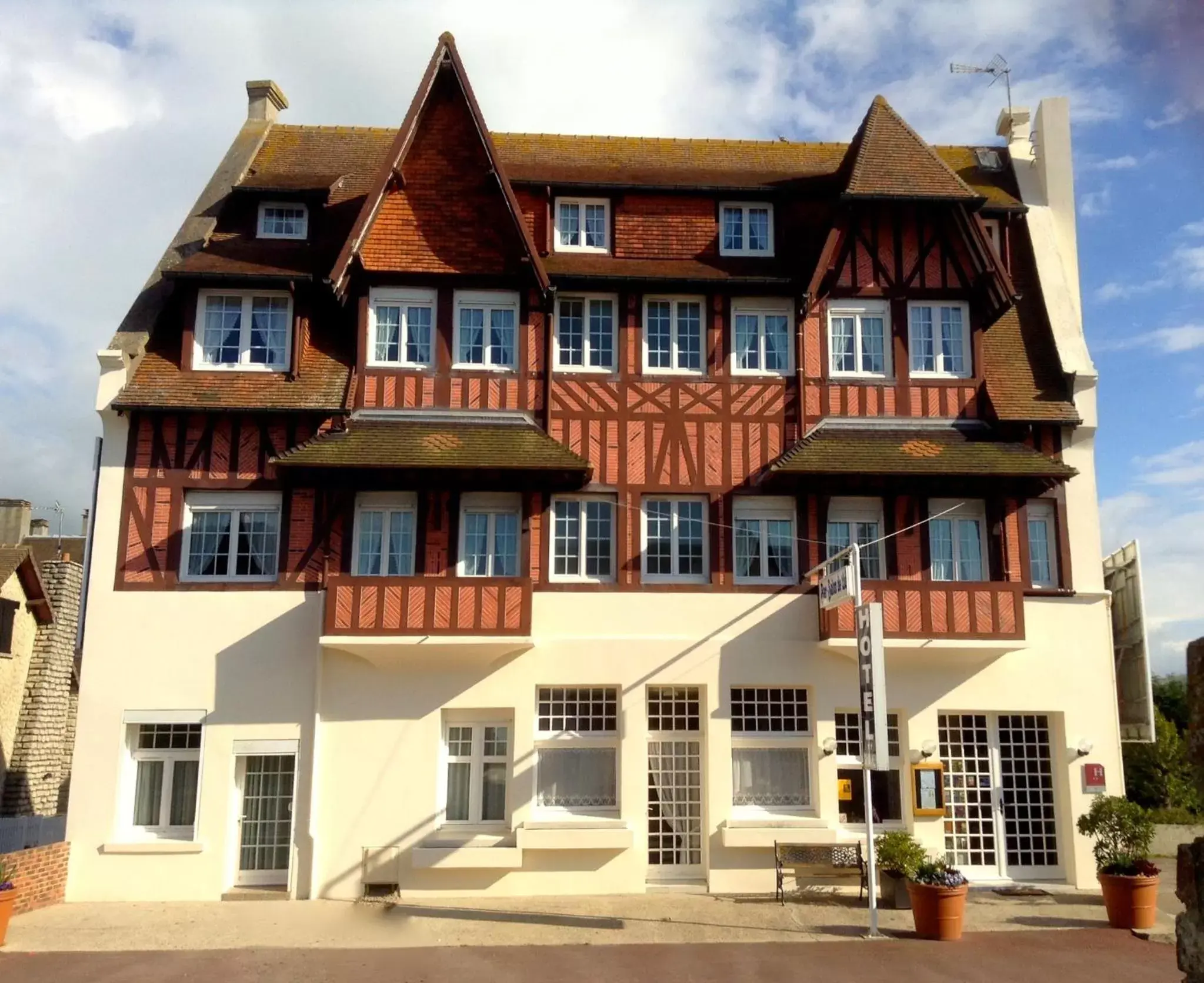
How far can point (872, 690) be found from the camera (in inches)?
511

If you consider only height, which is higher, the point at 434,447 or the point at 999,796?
the point at 434,447

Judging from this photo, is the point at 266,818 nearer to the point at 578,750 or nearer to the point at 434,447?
the point at 578,750

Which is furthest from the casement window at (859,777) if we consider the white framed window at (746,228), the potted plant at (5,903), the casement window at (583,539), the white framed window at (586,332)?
the potted plant at (5,903)

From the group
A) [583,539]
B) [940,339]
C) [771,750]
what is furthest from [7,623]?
[940,339]

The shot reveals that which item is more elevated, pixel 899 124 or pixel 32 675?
pixel 899 124

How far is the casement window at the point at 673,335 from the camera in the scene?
55.6ft

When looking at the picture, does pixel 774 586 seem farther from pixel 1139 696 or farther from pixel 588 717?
pixel 1139 696

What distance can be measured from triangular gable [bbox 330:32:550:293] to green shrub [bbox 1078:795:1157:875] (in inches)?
434

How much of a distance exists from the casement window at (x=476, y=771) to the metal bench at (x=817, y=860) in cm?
412

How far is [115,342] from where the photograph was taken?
16.3 meters

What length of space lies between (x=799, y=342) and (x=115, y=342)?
36.0ft

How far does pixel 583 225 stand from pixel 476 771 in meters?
9.31

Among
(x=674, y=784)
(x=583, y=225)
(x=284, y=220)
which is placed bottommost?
(x=674, y=784)

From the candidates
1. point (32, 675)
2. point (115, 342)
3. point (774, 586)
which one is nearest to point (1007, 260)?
point (774, 586)
